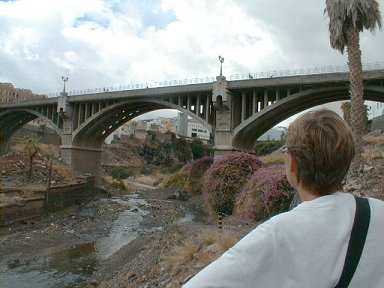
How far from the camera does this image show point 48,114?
152ft

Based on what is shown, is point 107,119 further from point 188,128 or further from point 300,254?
point 188,128

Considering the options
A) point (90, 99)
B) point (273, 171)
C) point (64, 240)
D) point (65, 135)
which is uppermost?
point (90, 99)

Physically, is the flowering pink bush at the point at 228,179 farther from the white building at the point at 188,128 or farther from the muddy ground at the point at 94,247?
the white building at the point at 188,128

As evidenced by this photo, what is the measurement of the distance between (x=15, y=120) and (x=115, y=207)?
31555 millimetres

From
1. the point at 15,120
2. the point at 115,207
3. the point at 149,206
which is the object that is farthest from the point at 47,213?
the point at 15,120

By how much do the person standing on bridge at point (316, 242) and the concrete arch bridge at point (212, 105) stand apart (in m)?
25.0

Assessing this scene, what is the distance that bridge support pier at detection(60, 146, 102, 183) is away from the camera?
42125 mm

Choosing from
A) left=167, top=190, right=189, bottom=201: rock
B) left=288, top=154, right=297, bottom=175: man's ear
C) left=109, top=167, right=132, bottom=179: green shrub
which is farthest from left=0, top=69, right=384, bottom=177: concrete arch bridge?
left=288, top=154, right=297, bottom=175: man's ear

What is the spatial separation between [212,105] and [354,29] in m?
18.3

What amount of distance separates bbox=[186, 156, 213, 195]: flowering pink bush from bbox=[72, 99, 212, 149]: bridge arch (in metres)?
5.41

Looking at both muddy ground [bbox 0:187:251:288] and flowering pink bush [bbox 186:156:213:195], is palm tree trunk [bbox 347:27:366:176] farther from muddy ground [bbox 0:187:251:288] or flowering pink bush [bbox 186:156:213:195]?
flowering pink bush [bbox 186:156:213:195]

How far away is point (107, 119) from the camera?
137ft

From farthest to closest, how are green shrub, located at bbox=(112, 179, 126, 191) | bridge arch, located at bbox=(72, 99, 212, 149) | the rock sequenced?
green shrub, located at bbox=(112, 179, 126, 191)
bridge arch, located at bbox=(72, 99, 212, 149)
the rock

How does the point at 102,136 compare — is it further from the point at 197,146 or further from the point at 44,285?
the point at 197,146
